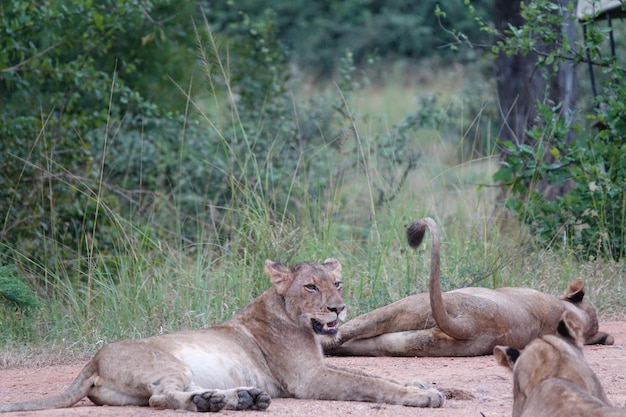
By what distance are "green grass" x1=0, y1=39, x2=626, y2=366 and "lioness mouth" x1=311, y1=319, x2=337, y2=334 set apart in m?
1.56

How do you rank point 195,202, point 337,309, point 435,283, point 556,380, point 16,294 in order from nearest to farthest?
point 556,380 < point 337,309 < point 435,283 < point 16,294 < point 195,202

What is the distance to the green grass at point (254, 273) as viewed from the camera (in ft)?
22.0

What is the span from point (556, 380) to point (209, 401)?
4.77ft

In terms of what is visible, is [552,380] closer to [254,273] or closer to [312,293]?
[312,293]

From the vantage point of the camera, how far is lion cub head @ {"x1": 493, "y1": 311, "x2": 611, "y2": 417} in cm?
364

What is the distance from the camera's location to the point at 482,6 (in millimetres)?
21578

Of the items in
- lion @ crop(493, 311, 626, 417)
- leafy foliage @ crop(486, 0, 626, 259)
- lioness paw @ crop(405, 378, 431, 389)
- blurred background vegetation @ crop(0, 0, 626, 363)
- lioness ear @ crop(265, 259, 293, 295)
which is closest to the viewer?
lion @ crop(493, 311, 626, 417)

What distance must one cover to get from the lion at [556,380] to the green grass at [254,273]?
2.98m

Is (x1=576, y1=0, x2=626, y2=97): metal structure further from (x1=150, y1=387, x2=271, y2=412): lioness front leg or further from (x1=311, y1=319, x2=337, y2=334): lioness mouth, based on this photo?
(x1=150, y1=387, x2=271, y2=412): lioness front leg

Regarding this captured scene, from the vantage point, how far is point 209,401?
4504mm

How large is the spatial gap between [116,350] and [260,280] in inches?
95.8

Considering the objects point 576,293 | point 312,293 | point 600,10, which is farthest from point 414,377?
point 600,10

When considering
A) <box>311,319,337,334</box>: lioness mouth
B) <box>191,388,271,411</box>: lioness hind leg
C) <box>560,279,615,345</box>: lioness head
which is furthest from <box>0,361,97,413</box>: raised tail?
<box>560,279,615,345</box>: lioness head

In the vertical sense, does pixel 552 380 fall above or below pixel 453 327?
above
